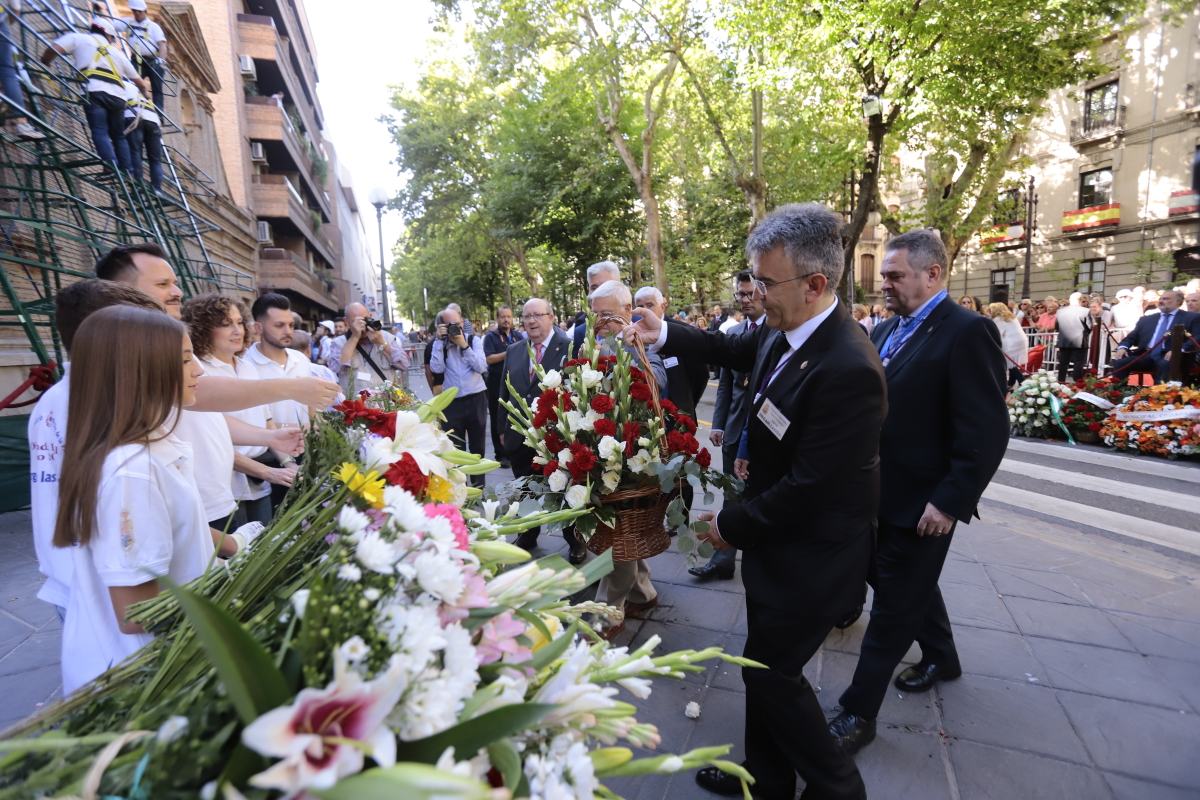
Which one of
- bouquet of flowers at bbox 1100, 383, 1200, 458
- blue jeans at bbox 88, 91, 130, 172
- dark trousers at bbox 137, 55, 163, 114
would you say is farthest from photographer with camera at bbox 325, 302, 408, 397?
bouquet of flowers at bbox 1100, 383, 1200, 458

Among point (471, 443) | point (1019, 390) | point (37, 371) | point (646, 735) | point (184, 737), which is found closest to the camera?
point (184, 737)

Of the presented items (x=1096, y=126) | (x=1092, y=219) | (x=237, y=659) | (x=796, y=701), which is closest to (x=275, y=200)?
(x=796, y=701)

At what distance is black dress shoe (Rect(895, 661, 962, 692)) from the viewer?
285 centimetres

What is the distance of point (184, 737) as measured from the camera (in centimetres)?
75

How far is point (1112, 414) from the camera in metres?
7.98

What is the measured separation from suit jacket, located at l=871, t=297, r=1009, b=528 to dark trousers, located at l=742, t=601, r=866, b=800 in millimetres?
819

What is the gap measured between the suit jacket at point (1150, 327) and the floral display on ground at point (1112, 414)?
674 mm

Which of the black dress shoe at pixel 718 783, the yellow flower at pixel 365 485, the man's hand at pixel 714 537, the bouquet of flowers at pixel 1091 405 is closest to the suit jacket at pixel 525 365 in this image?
the man's hand at pixel 714 537

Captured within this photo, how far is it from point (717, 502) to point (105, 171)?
7.80 m

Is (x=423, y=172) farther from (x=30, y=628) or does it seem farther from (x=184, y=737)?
(x=184, y=737)

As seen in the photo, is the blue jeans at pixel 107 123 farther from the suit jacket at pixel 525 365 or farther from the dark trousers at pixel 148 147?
the suit jacket at pixel 525 365

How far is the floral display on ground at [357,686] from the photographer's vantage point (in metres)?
0.71

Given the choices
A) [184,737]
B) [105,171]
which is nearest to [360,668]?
[184,737]

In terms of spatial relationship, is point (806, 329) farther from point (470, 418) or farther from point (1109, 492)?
point (1109, 492)
